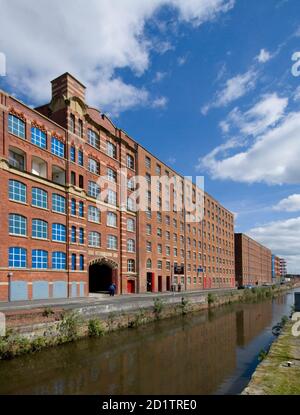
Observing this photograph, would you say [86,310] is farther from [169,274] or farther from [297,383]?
[169,274]

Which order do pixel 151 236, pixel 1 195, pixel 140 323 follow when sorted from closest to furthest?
pixel 140 323 < pixel 1 195 < pixel 151 236

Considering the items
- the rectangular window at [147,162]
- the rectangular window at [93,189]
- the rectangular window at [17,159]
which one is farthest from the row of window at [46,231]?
the rectangular window at [147,162]

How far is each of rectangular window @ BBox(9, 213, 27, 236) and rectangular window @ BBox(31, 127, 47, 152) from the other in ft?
23.1

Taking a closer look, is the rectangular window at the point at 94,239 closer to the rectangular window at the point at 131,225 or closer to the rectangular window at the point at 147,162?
the rectangular window at the point at 131,225

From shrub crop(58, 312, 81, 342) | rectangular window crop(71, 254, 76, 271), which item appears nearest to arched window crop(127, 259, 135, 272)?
rectangular window crop(71, 254, 76, 271)

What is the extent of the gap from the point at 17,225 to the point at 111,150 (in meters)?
17.7

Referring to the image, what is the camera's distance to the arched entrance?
41406 mm

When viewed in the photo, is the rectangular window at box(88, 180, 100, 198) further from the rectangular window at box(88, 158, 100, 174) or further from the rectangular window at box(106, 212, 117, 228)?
the rectangular window at box(106, 212, 117, 228)

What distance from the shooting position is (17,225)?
28.5 m

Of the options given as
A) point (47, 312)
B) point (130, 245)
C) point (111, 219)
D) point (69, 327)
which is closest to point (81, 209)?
point (111, 219)

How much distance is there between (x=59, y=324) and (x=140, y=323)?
27.8ft

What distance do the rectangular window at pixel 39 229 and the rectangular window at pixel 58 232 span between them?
3.29 ft
